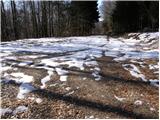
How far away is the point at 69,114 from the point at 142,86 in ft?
6.89

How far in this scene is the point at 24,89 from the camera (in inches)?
236

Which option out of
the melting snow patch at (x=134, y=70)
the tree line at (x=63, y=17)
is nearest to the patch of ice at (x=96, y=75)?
the melting snow patch at (x=134, y=70)

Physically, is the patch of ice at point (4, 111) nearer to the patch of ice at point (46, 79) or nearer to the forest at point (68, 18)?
the patch of ice at point (46, 79)

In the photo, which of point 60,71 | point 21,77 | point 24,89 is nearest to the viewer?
point 24,89

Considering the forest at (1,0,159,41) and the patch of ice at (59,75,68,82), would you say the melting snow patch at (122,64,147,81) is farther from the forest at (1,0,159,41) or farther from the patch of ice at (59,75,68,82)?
the forest at (1,0,159,41)

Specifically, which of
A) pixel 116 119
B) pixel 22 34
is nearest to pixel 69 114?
pixel 116 119

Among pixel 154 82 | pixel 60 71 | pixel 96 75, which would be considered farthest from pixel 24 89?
pixel 154 82

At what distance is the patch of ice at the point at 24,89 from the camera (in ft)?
18.7

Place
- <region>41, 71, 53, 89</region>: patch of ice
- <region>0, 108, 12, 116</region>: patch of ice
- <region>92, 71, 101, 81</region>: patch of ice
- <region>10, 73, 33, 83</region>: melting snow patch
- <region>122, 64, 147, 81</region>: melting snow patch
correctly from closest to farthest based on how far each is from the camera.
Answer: <region>0, 108, 12, 116</region>: patch of ice
<region>41, 71, 53, 89</region>: patch of ice
<region>10, 73, 33, 83</region>: melting snow patch
<region>92, 71, 101, 81</region>: patch of ice
<region>122, 64, 147, 81</region>: melting snow patch

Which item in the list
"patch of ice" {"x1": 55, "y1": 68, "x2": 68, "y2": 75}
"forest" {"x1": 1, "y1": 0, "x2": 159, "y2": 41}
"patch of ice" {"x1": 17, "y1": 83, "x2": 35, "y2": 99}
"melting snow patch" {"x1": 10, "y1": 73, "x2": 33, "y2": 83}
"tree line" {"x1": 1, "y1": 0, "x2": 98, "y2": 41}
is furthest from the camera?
"tree line" {"x1": 1, "y1": 0, "x2": 98, "y2": 41}

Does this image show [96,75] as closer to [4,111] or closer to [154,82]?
[154,82]

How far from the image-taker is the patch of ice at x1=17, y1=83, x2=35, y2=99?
5.70 meters

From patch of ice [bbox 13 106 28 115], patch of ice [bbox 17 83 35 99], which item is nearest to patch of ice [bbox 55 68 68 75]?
patch of ice [bbox 17 83 35 99]

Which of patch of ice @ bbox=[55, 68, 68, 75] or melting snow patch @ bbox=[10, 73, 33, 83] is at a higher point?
patch of ice @ bbox=[55, 68, 68, 75]
